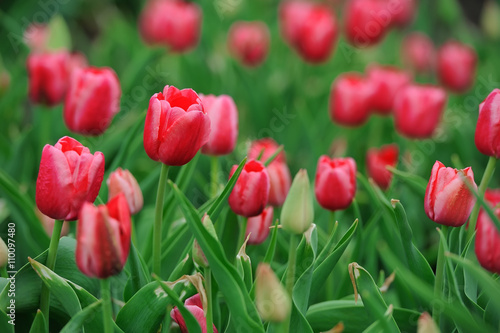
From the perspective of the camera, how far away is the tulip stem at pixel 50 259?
2.89 feet

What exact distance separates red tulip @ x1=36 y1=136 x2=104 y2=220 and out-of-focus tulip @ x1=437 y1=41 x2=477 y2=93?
1.91 meters

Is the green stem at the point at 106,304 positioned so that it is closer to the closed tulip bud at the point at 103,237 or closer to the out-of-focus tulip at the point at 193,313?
the closed tulip bud at the point at 103,237

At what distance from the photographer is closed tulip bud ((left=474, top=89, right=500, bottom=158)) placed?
96 centimetres

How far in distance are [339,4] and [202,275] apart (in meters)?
3.13

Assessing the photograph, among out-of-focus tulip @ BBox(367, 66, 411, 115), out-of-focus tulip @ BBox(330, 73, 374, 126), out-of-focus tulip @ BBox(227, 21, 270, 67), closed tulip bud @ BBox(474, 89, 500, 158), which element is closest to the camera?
closed tulip bud @ BBox(474, 89, 500, 158)

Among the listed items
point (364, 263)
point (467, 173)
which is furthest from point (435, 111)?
point (467, 173)

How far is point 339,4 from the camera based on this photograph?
379cm

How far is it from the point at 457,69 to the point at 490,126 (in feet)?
5.14

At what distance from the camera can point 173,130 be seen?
0.87m

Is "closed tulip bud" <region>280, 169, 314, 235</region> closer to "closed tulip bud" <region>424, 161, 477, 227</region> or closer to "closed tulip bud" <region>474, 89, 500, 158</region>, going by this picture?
"closed tulip bud" <region>424, 161, 477, 227</region>

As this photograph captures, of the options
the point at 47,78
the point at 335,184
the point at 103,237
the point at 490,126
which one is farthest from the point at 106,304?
the point at 47,78

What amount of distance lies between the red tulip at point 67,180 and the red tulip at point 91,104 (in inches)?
18.0

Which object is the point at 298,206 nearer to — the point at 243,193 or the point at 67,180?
the point at 243,193

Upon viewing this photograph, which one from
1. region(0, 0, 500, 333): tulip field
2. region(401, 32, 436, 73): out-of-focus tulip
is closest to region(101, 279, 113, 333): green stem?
region(0, 0, 500, 333): tulip field
